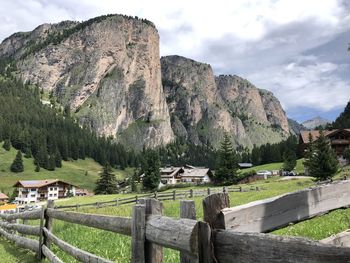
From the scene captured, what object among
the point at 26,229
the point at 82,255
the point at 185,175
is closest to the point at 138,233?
the point at 82,255

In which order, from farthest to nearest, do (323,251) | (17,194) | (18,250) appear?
(17,194) < (18,250) < (323,251)

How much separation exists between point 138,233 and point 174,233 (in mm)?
1111

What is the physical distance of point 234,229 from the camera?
12.6 ft

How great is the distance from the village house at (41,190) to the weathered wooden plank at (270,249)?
141 meters

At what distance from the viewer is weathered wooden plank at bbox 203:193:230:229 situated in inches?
148

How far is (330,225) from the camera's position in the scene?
1073cm

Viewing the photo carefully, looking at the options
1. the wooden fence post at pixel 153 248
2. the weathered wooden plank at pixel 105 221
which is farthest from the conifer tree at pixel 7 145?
the wooden fence post at pixel 153 248

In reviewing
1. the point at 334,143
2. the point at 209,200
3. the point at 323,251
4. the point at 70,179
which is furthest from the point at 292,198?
the point at 70,179

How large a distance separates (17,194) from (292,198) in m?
146

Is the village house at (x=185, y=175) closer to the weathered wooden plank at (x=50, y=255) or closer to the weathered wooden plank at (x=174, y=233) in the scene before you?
the weathered wooden plank at (x=50, y=255)

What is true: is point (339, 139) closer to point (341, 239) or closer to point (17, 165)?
point (341, 239)

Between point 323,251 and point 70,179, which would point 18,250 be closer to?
point 323,251

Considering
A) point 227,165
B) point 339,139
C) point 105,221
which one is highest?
point 339,139

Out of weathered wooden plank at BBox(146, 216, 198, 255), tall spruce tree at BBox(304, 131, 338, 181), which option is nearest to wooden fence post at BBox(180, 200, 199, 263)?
weathered wooden plank at BBox(146, 216, 198, 255)
